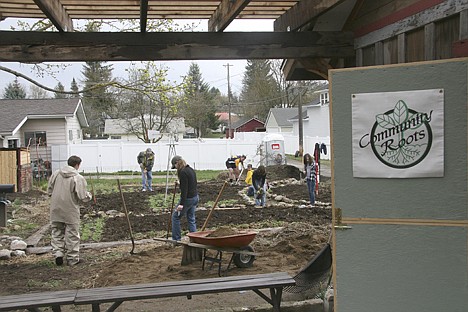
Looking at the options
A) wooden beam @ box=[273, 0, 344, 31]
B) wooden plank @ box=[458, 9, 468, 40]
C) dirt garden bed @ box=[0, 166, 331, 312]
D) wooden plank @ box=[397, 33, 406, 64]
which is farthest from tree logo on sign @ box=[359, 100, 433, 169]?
dirt garden bed @ box=[0, 166, 331, 312]

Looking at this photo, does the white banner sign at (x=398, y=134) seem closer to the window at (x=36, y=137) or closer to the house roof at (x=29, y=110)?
the house roof at (x=29, y=110)

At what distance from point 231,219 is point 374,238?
8.97 m

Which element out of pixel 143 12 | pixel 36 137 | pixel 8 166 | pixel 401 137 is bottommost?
pixel 8 166

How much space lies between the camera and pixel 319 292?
582 cm

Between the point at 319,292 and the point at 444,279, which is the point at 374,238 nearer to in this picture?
the point at 444,279

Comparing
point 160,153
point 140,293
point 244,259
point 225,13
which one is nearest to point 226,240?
point 244,259

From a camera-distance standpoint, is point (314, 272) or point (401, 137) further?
point (314, 272)

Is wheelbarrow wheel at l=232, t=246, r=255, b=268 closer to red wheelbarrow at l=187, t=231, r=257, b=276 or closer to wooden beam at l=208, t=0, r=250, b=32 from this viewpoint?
red wheelbarrow at l=187, t=231, r=257, b=276

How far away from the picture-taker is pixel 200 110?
5703cm

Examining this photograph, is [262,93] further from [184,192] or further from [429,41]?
[429,41]

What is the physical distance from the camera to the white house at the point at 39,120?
28625 mm

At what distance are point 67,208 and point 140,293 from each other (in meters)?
4.29

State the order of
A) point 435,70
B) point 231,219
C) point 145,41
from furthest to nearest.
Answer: point 231,219 < point 145,41 < point 435,70

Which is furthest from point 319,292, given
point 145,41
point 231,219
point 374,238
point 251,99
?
point 251,99
